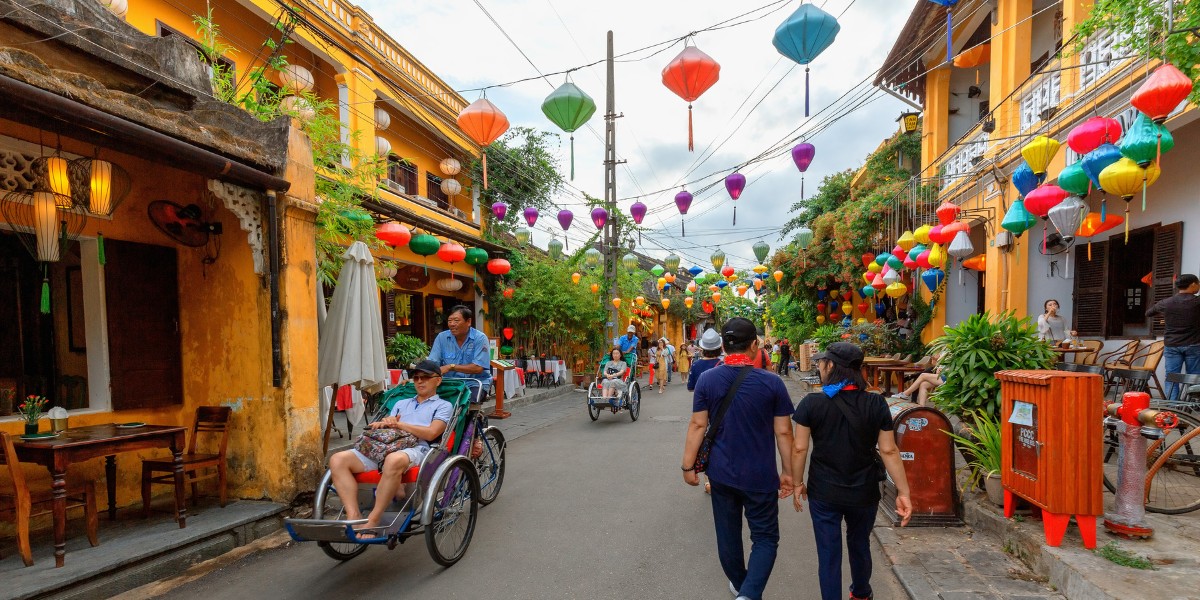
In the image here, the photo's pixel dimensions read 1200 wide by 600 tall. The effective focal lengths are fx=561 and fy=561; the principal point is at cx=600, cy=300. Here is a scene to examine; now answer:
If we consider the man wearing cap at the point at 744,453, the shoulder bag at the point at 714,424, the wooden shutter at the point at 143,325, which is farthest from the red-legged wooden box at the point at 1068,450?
the wooden shutter at the point at 143,325

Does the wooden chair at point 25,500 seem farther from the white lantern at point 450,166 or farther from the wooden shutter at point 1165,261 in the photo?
the wooden shutter at point 1165,261

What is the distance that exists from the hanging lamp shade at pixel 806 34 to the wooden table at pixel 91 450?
21.6 ft

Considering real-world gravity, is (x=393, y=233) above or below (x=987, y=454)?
above

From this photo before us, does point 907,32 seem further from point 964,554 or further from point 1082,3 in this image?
point 964,554

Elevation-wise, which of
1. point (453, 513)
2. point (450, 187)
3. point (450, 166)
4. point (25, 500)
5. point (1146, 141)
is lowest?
point (453, 513)

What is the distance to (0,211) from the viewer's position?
15.2ft

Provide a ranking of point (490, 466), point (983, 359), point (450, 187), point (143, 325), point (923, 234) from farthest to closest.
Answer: point (450, 187) < point (923, 234) < point (490, 466) < point (143, 325) < point (983, 359)

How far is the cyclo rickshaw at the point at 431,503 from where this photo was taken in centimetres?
366

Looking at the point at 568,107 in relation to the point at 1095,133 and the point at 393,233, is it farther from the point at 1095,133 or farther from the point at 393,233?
the point at 1095,133

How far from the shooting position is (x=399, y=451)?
13.0 feet

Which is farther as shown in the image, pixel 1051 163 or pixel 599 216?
pixel 599 216

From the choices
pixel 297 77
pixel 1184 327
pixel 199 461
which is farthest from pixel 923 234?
pixel 297 77

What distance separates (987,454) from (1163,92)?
312 cm

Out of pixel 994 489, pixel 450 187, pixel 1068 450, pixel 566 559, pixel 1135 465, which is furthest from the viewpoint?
pixel 450 187
